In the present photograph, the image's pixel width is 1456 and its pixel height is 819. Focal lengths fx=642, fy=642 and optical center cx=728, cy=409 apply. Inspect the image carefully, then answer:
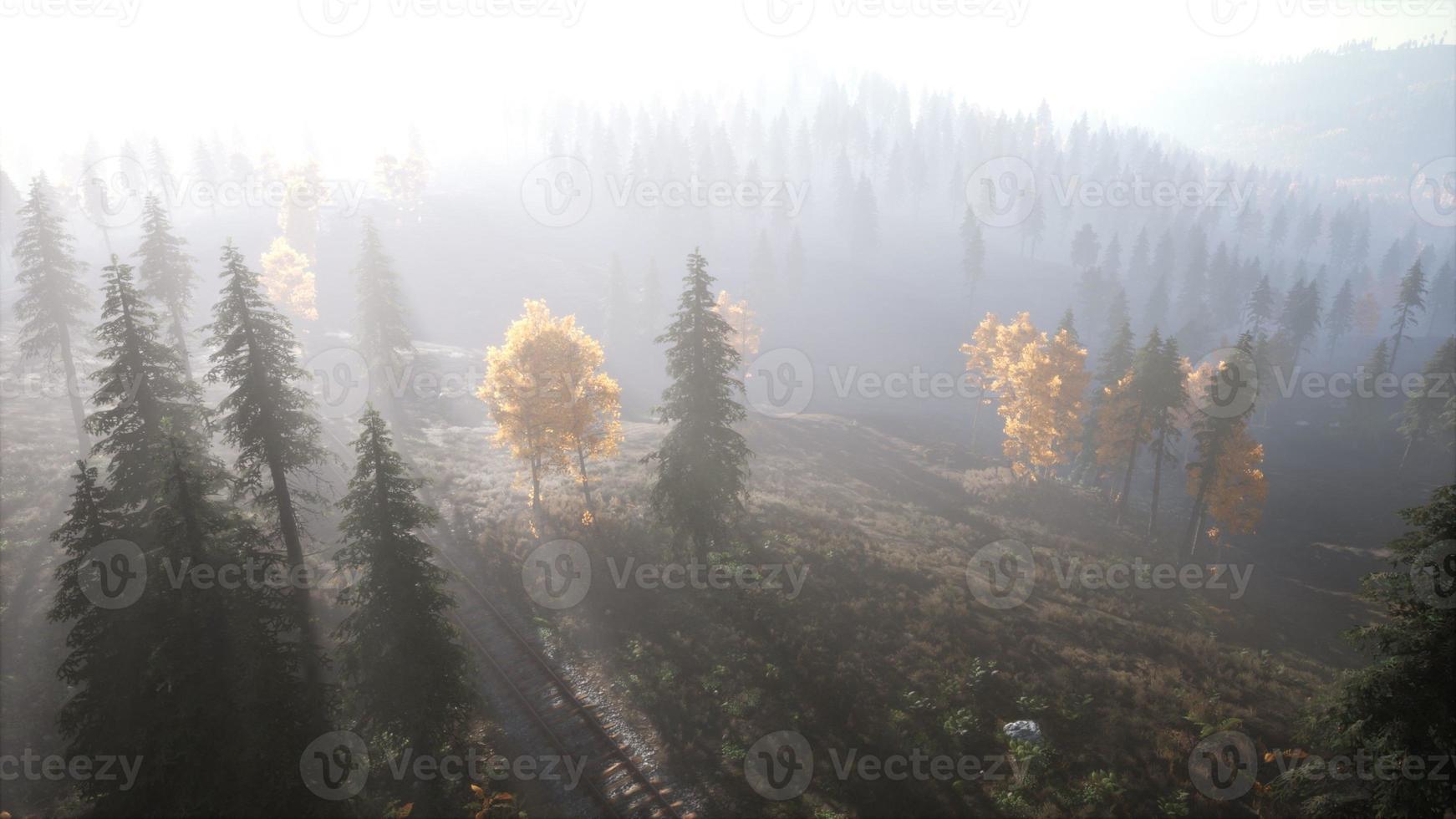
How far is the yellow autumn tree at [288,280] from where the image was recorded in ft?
207

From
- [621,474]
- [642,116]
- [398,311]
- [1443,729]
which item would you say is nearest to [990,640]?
[1443,729]

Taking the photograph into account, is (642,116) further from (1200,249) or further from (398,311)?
(1200,249)

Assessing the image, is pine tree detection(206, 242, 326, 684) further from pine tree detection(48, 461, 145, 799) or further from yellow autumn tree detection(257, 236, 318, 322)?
yellow autumn tree detection(257, 236, 318, 322)

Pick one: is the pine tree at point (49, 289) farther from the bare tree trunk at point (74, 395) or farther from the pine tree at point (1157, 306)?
the pine tree at point (1157, 306)

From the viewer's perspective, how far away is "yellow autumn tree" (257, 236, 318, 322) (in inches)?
2486

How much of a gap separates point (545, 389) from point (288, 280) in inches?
2066

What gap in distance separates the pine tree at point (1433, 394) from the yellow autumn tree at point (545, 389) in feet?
241

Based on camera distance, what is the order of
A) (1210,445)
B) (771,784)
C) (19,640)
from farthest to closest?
(1210,445)
(19,640)
(771,784)

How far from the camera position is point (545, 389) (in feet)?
90.1

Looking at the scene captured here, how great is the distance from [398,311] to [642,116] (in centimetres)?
7839

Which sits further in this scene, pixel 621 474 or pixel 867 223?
pixel 867 223

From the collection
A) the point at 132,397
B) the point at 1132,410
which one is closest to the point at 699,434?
the point at 132,397

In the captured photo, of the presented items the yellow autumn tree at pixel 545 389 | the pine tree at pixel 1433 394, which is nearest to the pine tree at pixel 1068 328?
the yellow autumn tree at pixel 545 389

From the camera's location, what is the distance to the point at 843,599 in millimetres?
24094
